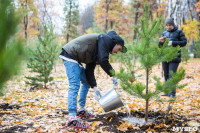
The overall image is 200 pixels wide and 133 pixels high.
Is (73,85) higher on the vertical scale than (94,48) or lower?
lower

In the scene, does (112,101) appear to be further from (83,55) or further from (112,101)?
(83,55)

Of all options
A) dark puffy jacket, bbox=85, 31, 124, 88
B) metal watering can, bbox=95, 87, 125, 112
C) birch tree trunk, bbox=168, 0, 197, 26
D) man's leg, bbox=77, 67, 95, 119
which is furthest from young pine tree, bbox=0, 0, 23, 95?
birch tree trunk, bbox=168, 0, 197, 26

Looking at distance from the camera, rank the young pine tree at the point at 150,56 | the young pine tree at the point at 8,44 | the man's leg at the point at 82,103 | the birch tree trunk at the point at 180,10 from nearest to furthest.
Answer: the young pine tree at the point at 8,44 < the young pine tree at the point at 150,56 < the man's leg at the point at 82,103 < the birch tree trunk at the point at 180,10

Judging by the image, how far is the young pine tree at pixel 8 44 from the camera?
2.32ft

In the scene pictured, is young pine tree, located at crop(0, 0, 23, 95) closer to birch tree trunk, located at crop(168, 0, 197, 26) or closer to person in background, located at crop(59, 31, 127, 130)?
person in background, located at crop(59, 31, 127, 130)

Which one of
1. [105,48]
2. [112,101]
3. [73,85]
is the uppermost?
[105,48]

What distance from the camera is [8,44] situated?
0.79 metres

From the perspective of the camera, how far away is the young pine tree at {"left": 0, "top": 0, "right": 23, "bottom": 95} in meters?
0.71

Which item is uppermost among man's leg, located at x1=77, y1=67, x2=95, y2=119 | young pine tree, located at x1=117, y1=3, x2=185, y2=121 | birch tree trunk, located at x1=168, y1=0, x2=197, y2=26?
birch tree trunk, located at x1=168, y1=0, x2=197, y2=26

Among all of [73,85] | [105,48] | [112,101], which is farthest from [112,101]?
[105,48]

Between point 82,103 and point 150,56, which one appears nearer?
point 150,56

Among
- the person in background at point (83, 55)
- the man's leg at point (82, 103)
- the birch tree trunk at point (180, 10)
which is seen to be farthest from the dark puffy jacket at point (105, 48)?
the birch tree trunk at point (180, 10)

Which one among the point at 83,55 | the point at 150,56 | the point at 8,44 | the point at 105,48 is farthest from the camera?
the point at 83,55

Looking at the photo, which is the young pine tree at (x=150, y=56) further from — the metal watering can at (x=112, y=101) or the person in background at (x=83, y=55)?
the person in background at (x=83, y=55)
